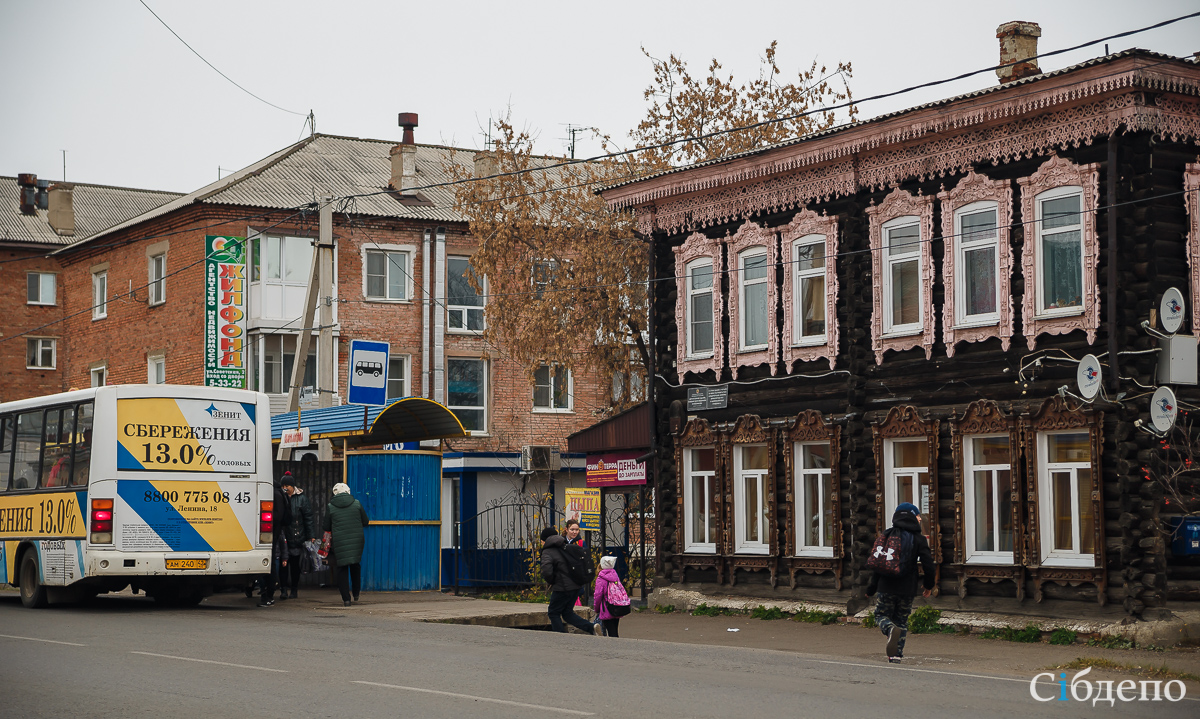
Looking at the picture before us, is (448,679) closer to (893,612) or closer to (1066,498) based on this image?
(893,612)

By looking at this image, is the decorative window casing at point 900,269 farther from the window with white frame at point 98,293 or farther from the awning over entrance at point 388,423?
the window with white frame at point 98,293

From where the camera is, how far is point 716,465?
24.3 metres

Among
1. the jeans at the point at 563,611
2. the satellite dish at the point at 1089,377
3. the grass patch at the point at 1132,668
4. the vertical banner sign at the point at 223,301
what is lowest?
the grass patch at the point at 1132,668

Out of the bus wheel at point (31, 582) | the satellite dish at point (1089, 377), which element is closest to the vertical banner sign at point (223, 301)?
the bus wheel at point (31, 582)

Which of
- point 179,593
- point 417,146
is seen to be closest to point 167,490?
point 179,593

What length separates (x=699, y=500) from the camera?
25109mm

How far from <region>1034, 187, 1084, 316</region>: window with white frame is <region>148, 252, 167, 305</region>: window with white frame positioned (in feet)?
99.4

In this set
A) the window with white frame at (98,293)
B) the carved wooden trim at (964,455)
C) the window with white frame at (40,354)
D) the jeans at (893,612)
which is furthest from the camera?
the window with white frame at (40,354)

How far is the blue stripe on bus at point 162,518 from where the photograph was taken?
19.5 metres

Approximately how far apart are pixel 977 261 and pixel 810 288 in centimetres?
346

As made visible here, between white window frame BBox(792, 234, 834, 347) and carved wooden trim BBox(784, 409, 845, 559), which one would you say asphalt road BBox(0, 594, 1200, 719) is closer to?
carved wooden trim BBox(784, 409, 845, 559)

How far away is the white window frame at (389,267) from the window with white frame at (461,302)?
4.21 ft

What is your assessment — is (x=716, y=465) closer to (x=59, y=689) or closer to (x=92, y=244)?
(x=59, y=689)

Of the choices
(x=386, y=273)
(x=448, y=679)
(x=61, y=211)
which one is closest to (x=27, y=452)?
(x=448, y=679)
